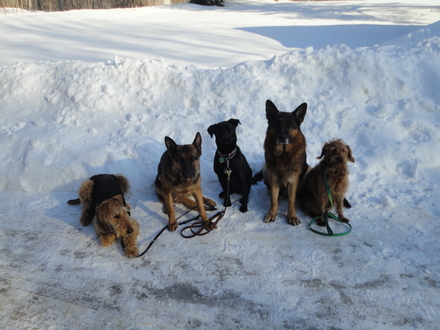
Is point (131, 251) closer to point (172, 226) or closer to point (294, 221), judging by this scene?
point (172, 226)

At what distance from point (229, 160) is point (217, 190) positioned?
0.92 m

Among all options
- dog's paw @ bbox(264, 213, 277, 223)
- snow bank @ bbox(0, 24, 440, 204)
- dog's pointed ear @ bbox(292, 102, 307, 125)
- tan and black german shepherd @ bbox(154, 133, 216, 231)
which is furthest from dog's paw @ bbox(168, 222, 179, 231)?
dog's pointed ear @ bbox(292, 102, 307, 125)

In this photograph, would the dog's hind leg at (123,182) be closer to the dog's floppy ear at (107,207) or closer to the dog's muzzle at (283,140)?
the dog's floppy ear at (107,207)

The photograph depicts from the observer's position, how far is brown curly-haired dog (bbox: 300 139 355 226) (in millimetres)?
4051

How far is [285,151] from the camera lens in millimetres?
4281

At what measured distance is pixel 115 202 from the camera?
12.8ft

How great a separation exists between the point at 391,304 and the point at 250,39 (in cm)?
1113

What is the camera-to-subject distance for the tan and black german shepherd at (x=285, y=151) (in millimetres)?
4172

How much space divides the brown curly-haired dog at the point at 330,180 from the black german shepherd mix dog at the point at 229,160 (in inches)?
41.9

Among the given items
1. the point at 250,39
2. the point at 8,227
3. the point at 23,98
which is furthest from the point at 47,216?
the point at 250,39

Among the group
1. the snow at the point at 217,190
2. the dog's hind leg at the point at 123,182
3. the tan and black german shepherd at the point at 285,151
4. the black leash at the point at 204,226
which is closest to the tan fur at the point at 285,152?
the tan and black german shepherd at the point at 285,151

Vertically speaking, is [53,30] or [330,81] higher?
[53,30]

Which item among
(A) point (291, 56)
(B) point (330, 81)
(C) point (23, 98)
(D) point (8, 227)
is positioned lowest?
(D) point (8, 227)

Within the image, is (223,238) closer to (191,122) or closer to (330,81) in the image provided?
(191,122)
